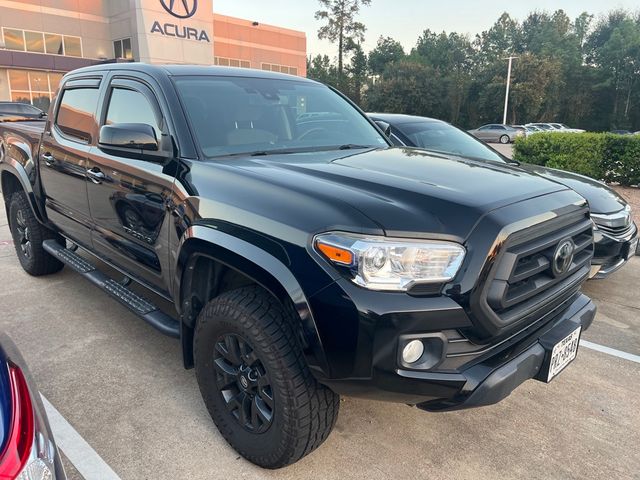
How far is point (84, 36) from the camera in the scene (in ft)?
112

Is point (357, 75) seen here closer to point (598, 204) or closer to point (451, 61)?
point (451, 61)

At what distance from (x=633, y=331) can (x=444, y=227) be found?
298 cm

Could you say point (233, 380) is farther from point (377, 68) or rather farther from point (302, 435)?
point (377, 68)

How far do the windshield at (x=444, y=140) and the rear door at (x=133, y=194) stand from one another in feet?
10.6

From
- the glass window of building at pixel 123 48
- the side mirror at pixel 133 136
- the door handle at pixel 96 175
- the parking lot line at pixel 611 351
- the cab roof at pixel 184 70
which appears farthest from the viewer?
the glass window of building at pixel 123 48

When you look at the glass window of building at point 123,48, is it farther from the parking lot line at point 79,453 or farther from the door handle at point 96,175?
the parking lot line at point 79,453

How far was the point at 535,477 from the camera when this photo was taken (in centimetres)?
240

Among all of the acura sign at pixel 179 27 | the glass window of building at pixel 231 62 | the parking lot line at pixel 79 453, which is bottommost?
the parking lot line at pixel 79 453

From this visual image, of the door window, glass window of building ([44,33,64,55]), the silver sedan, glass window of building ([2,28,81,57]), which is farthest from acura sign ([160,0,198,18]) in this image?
the door window

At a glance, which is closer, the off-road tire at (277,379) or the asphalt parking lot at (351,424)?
the off-road tire at (277,379)

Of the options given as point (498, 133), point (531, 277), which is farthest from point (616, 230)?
point (498, 133)

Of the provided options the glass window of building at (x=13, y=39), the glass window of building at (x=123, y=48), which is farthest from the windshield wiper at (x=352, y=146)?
the glass window of building at (x=13, y=39)

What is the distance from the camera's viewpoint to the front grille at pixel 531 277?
6.56 feet

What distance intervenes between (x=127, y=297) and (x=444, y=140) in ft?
13.0
